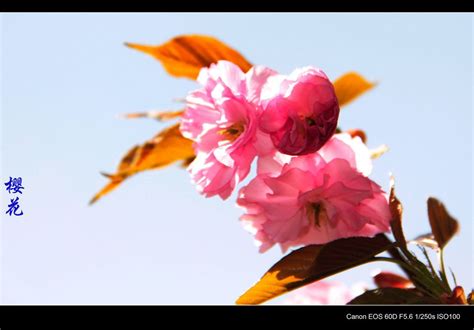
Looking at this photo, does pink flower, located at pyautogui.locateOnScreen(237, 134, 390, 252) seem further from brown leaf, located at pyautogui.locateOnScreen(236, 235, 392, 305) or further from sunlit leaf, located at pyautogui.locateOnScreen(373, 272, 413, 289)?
sunlit leaf, located at pyautogui.locateOnScreen(373, 272, 413, 289)

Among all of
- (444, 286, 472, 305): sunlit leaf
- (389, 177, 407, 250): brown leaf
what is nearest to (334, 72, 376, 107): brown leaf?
(389, 177, 407, 250): brown leaf

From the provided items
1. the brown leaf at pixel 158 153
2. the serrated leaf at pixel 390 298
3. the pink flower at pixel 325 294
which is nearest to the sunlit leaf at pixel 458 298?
the serrated leaf at pixel 390 298

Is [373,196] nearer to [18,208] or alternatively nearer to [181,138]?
[181,138]

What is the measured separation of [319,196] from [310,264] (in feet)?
0.24

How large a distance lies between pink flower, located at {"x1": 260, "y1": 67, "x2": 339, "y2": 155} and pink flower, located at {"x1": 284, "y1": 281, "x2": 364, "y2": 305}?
22 centimetres

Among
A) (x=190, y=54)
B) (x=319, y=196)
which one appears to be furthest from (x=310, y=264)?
(x=190, y=54)

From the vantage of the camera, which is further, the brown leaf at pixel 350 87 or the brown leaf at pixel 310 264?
the brown leaf at pixel 350 87

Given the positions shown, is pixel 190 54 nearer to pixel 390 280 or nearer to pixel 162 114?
pixel 162 114

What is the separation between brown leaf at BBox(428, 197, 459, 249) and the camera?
2.11ft

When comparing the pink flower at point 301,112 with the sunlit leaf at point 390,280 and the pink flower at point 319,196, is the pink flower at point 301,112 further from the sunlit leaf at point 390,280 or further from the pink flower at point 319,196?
the sunlit leaf at point 390,280

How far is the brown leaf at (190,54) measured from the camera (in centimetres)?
66

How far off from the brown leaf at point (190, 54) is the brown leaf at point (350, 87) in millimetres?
111
